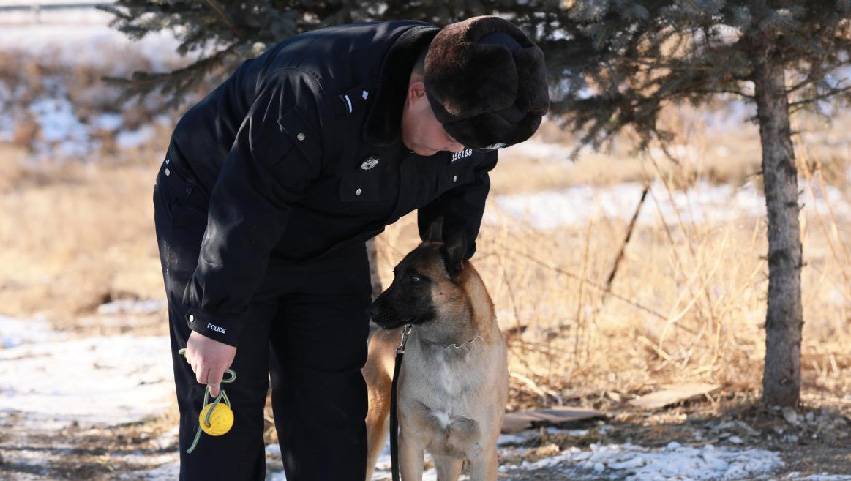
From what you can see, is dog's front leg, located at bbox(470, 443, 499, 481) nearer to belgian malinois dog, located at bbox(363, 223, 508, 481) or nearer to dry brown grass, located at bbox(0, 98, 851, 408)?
belgian malinois dog, located at bbox(363, 223, 508, 481)

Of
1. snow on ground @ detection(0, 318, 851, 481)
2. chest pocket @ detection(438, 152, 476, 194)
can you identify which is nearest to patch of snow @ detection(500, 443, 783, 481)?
snow on ground @ detection(0, 318, 851, 481)

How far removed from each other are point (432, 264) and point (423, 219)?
17 cm

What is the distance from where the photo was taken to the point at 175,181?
300 cm

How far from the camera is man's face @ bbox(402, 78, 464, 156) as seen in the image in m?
2.66

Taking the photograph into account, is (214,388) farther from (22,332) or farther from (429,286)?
(22,332)

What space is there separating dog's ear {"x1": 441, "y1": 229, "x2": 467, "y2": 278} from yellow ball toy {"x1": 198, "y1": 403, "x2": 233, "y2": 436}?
111 centimetres

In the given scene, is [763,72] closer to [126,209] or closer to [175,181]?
[175,181]

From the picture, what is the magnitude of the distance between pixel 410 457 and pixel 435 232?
839 millimetres

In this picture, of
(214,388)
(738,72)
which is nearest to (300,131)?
(214,388)

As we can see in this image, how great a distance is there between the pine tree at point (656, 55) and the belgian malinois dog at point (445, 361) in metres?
1.25

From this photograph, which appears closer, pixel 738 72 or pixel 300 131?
pixel 300 131

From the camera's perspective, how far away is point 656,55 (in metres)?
4.68

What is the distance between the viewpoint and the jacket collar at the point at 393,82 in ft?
8.81

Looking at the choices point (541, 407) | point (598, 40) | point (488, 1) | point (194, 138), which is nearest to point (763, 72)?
point (598, 40)
